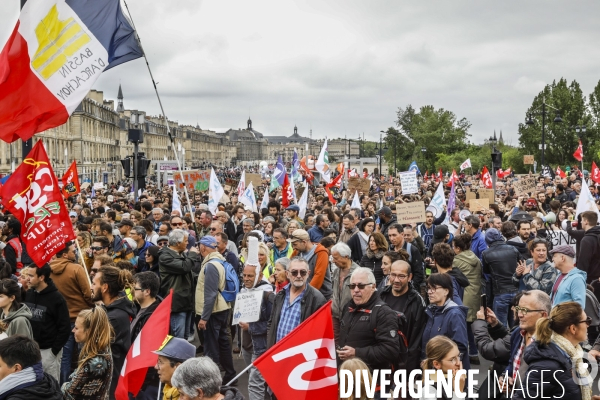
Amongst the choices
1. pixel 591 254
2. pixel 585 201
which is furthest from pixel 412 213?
pixel 591 254

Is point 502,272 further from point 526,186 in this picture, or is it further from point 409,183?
point 526,186

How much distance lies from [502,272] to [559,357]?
183 inches

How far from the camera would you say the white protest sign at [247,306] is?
6.90m

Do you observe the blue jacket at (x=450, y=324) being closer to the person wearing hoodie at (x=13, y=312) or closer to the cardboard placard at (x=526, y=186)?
the person wearing hoodie at (x=13, y=312)

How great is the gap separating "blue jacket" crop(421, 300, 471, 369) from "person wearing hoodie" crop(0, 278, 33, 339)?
11.8ft

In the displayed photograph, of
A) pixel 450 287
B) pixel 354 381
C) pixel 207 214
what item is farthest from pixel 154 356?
pixel 207 214

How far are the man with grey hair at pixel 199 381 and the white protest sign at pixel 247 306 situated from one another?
3.09 metres

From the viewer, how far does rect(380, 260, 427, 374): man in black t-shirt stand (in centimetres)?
586

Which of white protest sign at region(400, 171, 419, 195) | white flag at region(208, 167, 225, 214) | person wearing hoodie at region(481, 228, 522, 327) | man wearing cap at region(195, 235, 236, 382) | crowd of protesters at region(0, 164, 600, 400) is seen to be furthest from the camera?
white protest sign at region(400, 171, 419, 195)

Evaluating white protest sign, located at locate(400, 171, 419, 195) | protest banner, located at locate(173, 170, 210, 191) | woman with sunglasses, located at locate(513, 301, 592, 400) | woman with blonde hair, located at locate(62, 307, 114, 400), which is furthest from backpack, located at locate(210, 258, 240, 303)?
white protest sign, located at locate(400, 171, 419, 195)

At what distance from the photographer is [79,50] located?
727 centimetres

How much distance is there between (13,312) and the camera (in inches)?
235

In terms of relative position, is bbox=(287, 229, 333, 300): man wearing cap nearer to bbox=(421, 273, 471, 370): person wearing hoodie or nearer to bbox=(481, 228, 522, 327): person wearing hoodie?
bbox=(421, 273, 471, 370): person wearing hoodie

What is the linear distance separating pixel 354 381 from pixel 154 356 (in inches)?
71.1
